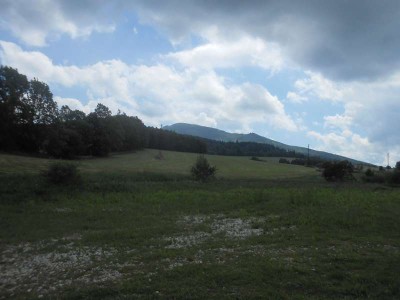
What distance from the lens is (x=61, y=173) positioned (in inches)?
1403

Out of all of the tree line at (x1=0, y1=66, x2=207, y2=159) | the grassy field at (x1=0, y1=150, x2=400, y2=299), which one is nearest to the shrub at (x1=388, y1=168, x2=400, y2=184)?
the grassy field at (x1=0, y1=150, x2=400, y2=299)

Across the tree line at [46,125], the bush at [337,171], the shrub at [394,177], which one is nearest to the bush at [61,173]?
the tree line at [46,125]

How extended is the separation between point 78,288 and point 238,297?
433 cm

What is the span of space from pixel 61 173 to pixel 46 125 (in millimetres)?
47904

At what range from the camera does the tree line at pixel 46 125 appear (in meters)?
74.1

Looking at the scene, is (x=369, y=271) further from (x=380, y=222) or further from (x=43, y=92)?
(x=43, y=92)

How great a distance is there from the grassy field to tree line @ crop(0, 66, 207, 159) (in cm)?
5002

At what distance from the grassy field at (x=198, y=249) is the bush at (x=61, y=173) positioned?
5.12m

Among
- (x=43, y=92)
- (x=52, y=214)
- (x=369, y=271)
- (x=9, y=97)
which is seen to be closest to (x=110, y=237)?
(x=52, y=214)

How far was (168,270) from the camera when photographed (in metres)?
11.3

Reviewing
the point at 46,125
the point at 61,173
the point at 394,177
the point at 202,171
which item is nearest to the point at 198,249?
the point at 61,173

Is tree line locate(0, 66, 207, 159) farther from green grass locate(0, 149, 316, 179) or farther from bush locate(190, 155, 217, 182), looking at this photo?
bush locate(190, 155, 217, 182)

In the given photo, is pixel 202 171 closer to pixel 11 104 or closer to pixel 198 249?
pixel 198 249

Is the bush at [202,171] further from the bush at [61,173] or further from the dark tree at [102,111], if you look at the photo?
the dark tree at [102,111]
